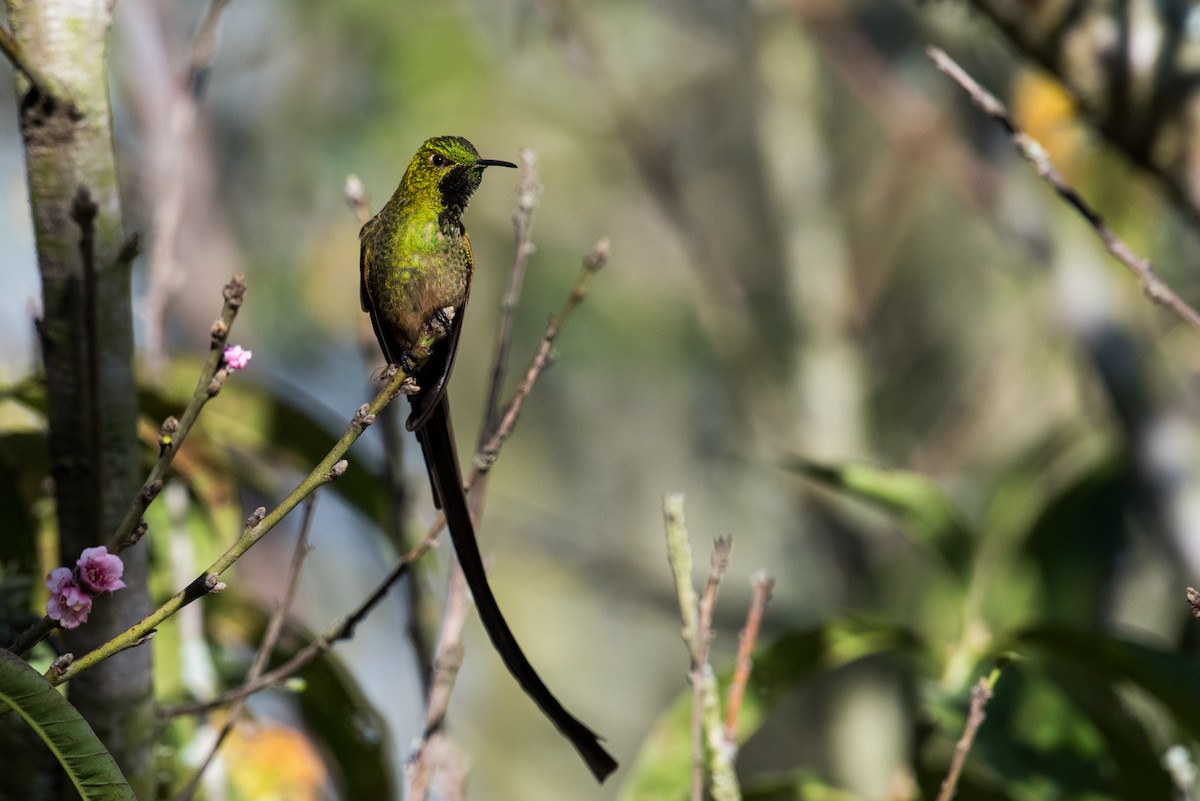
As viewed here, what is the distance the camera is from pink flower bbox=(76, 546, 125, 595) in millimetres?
901

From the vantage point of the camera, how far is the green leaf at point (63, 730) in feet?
2.79

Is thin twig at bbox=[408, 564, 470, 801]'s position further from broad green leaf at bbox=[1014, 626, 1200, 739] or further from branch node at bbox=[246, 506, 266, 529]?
broad green leaf at bbox=[1014, 626, 1200, 739]

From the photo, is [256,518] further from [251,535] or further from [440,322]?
[440,322]

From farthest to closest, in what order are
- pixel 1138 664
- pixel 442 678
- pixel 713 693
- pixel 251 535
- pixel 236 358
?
pixel 1138 664 < pixel 442 678 < pixel 713 693 < pixel 236 358 < pixel 251 535

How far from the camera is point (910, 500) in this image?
74.9 inches

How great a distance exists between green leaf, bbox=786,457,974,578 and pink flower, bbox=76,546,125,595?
1109 mm

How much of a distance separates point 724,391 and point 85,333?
6908mm

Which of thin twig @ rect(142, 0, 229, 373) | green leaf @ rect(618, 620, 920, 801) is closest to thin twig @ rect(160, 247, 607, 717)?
green leaf @ rect(618, 620, 920, 801)

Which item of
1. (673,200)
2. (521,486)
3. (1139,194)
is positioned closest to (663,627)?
(521,486)

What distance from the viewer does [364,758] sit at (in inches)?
70.7

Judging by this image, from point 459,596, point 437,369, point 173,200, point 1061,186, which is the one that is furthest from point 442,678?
point 173,200

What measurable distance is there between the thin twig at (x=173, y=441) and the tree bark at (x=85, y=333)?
23 centimetres

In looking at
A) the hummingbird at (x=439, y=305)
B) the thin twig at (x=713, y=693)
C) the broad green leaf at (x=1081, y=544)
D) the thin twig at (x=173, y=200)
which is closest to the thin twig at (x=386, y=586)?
the hummingbird at (x=439, y=305)

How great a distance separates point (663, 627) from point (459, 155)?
A: 23.2 feet
